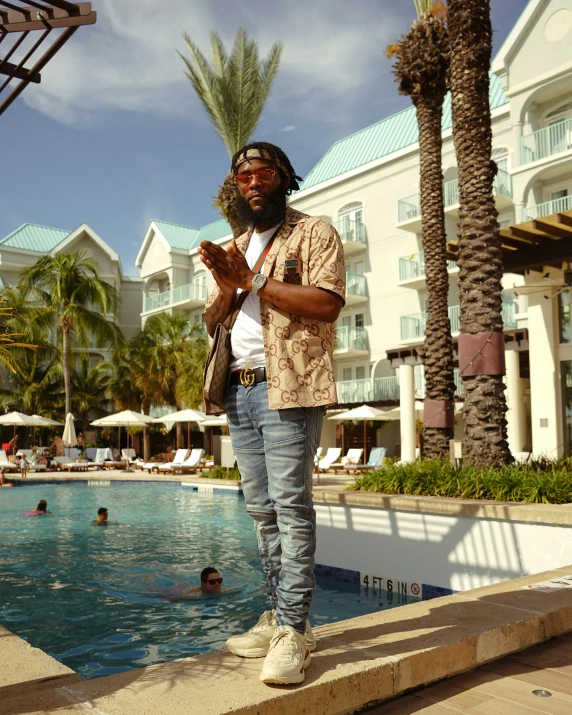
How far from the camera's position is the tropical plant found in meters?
37.5

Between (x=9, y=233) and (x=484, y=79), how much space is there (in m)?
40.7

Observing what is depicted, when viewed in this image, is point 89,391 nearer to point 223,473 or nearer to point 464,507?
→ point 223,473

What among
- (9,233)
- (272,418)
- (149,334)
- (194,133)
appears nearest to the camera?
(272,418)

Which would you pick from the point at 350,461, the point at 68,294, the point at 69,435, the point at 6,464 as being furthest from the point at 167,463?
the point at 68,294

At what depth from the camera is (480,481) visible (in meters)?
7.31

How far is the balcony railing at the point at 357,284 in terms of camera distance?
31438 mm

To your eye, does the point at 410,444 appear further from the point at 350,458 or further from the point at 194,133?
the point at 194,133

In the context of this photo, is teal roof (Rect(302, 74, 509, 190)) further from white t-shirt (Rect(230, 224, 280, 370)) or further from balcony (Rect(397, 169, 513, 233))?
white t-shirt (Rect(230, 224, 280, 370))

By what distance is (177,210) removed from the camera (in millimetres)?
45969

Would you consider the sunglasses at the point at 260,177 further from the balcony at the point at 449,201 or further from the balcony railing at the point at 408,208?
the balcony railing at the point at 408,208

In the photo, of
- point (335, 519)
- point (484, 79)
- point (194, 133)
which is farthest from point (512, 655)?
point (194, 133)

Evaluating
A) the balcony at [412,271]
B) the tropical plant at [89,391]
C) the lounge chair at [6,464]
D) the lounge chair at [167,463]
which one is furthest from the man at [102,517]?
the tropical plant at [89,391]

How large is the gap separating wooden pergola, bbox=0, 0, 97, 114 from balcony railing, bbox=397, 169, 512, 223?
22.5 m

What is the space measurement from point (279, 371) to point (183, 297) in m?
38.3
